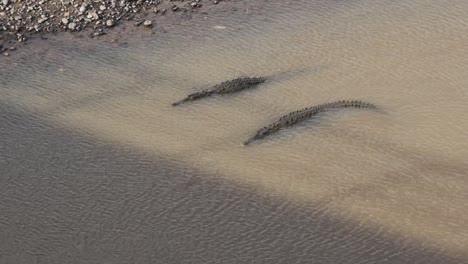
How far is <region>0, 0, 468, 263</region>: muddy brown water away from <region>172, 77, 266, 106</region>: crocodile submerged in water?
0.27 ft

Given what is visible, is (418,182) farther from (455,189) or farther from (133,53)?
(133,53)

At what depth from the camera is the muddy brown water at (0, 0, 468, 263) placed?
4941mm

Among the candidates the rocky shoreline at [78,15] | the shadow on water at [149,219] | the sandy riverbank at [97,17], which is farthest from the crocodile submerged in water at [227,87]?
the rocky shoreline at [78,15]

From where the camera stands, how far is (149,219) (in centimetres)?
514

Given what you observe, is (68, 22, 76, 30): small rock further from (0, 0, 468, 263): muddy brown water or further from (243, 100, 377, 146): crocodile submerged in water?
(243, 100, 377, 146): crocodile submerged in water

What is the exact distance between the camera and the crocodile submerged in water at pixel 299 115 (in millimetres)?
5909

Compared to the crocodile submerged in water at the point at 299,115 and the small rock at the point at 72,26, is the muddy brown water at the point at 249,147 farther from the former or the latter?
the small rock at the point at 72,26

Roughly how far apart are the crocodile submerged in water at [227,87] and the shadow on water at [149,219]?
843 millimetres

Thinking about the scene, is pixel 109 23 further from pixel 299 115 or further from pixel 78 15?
pixel 299 115

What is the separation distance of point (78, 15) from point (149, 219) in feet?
10.4

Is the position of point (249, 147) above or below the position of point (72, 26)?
below

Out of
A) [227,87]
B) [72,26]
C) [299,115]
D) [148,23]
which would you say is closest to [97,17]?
[72,26]

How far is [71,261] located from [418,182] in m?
2.47

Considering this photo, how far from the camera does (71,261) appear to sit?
477 centimetres
